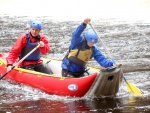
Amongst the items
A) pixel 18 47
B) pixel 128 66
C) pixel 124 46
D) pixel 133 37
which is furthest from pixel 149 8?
pixel 18 47

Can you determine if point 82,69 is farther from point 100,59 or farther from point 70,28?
point 70,28

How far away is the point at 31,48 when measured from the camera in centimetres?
832

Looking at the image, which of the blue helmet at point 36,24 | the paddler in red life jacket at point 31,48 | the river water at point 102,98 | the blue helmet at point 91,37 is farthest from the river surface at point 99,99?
the blue helmet at point 36,24

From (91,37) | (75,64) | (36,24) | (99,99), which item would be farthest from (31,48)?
(99,99)

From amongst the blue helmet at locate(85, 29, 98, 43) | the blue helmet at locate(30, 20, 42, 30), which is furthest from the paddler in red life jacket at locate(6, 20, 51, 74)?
the blue helmet at locate(85, 29, 98, 43)

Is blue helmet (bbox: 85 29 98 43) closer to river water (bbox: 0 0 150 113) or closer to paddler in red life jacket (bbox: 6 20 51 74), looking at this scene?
river water (bbox: 0 0 150 113)

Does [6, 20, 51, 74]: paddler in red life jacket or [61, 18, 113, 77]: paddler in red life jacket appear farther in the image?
[6, 20, 51, 74]: paddler in red life jacket

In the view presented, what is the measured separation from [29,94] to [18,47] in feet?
3.41

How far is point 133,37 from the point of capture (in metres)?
16.6

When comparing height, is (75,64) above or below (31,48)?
below

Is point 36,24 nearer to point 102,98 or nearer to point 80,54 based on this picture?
point 80,54

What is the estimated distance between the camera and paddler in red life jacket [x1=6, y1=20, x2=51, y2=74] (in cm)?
802

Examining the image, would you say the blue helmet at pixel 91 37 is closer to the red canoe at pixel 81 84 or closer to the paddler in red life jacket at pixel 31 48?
the red canoe at pixel 81 84

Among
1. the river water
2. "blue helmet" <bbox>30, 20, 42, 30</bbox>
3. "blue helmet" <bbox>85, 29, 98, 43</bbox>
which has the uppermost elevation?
"blue helmet" <bbox>30, 20, 42, 30</bbox>
